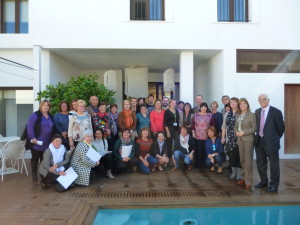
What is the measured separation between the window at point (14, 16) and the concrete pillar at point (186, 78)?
195 inches

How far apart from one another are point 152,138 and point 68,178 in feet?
8.05

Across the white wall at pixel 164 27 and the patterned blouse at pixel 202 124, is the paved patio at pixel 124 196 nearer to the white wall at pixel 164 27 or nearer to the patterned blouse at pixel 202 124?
the patterned blouse at pixel 202 124

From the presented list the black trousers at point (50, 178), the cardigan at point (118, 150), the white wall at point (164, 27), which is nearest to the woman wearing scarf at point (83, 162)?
the black trousers at point (50, 178)

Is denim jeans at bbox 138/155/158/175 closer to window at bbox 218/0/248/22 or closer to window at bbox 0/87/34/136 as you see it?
window at bbox 0/87/34/136

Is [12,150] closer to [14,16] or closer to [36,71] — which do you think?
[36,71]

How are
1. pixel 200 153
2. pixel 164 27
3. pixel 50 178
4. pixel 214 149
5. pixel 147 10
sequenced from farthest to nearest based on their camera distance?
pixel 147 10 < pixel 164 27 < pixel 200 153 < pixel 214 149 < pixel 50 178

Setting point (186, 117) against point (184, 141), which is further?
point (186, 117)

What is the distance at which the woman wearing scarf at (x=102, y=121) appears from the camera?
627cm

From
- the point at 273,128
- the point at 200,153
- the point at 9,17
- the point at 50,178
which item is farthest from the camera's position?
the point at 9,17

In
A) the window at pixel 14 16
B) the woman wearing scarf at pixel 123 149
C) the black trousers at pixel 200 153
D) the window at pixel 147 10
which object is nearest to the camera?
the woman wearing scarf at pixel 123 149

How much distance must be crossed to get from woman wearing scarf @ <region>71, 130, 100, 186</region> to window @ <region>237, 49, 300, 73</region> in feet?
17.0

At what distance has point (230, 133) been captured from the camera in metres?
5.94

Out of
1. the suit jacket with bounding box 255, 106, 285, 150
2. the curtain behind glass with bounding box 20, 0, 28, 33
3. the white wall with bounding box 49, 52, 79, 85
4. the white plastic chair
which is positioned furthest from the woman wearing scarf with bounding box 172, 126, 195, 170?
the curtain behind glass with bounding box 20, 0, 28, 33

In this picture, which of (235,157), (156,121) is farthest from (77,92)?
(235,157)
